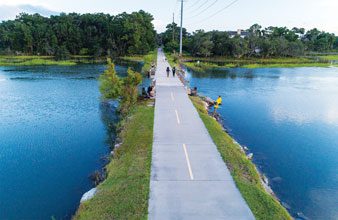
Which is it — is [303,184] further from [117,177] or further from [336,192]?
[117,177]

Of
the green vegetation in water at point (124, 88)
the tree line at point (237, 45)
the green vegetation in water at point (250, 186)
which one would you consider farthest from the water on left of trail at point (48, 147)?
the tree line at point (237, 45)

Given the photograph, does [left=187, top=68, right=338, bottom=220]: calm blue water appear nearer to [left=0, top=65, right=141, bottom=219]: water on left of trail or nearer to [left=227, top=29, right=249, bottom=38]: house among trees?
[left=0, top=65, right=141, bottom=219]: water on left of trail

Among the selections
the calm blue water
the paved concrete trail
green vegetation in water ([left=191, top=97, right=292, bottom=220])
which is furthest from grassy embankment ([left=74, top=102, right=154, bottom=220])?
the calm blue water

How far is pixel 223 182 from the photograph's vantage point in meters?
15.0

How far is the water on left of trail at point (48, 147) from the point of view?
676 inches

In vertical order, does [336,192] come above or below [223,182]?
below

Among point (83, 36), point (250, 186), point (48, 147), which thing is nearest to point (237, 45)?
point (83, 36)

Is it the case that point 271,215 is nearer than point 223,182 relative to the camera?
Yes

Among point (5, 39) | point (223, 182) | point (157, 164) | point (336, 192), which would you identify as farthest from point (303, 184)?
point (5, 39)

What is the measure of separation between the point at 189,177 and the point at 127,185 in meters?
2.92

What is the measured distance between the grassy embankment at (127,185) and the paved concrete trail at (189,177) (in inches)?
16.8

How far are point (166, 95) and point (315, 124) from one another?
48.6 feet

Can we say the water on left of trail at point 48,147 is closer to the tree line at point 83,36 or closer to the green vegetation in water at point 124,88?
the green vegetation in water at point 124,88

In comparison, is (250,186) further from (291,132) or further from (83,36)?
(83,36)
